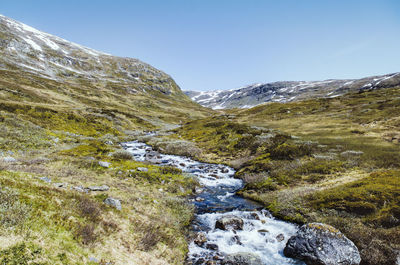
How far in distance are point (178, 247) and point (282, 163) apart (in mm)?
20737

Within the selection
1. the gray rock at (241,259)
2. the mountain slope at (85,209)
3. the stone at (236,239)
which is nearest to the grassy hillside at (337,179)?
the stone at (236,239)

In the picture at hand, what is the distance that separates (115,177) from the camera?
21.9 m

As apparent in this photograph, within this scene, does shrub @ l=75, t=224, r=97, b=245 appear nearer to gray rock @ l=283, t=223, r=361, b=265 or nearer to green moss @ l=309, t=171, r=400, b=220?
gray rock @ l=283, t=223, r=361, b=265

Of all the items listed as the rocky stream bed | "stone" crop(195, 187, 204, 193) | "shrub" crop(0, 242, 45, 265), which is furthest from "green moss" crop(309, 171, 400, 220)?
"shrub" crop(0, 242, 45, 265)

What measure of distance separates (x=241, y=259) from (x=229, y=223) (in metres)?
4.01

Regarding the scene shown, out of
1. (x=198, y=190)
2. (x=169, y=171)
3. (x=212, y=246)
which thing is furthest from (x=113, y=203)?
(x=169, y=171)

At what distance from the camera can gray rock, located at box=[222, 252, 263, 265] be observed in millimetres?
10969

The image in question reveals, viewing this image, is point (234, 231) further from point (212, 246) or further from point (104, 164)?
point (104, 164)

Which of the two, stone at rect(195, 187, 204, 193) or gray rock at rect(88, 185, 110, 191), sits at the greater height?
gray rock at rect(88, 185, 110, 191)

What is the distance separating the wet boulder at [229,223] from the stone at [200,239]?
1.66 metres

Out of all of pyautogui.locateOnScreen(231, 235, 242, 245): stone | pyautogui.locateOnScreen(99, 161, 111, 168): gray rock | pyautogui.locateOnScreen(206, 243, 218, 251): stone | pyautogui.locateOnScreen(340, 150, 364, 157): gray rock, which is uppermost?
pyautogui.locateOnScreen(99, 161, 111, 168): gray rock

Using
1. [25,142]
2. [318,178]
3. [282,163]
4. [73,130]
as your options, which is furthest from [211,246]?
[73,130]

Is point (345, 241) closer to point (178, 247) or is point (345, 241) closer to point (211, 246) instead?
point (211, 246)

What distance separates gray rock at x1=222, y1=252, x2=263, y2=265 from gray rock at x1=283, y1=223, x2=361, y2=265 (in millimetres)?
2280
